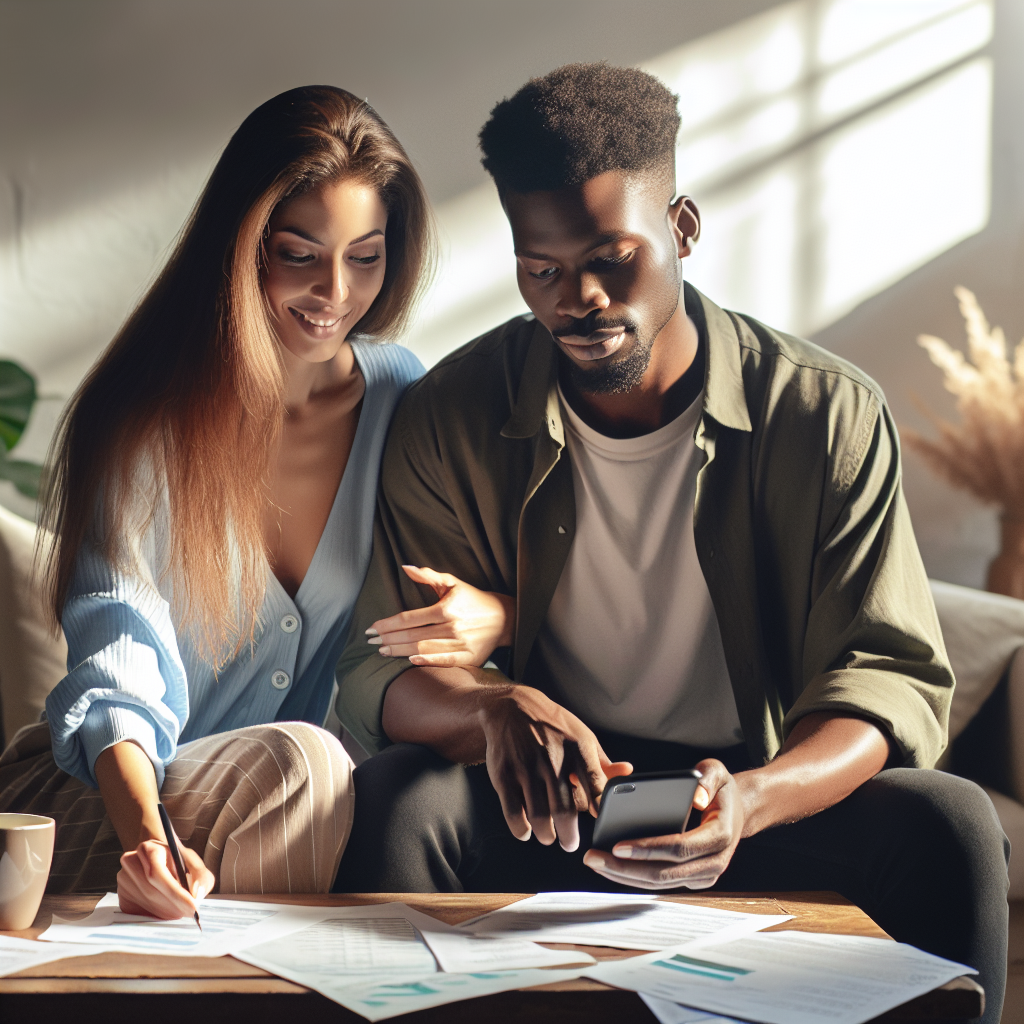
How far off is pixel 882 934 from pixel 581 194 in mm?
872

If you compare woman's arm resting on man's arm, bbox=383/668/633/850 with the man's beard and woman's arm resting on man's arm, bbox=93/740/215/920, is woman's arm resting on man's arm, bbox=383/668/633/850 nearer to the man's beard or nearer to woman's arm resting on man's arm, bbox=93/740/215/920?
woman's arm resting on man's arm, bbox=93/740/215/920

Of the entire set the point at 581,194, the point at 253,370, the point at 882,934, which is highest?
the point at 581,194

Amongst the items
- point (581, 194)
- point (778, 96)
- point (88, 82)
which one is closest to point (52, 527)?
point (581, 194)

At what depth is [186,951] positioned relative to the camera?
2.60 feet

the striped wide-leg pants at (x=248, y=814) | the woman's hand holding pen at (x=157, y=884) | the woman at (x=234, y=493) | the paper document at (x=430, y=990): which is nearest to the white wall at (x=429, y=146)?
the woman at (x=234, y=493)

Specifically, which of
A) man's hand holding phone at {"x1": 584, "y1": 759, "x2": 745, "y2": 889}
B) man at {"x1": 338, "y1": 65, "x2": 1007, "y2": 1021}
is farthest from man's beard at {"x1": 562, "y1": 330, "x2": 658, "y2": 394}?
man's hand holding phone at {"x1": 584, "y1": 759, "x2": 745, "y2": 889}

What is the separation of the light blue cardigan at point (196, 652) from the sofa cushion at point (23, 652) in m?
0.44

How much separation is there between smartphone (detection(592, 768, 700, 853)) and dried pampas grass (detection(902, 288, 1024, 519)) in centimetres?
165

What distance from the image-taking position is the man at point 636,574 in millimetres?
1064

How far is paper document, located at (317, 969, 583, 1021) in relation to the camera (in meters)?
0.69

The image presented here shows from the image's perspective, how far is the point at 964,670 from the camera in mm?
1800

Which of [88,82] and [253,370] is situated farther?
[88,82]

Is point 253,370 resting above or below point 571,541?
above

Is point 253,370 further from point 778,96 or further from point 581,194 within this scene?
point 778,96
